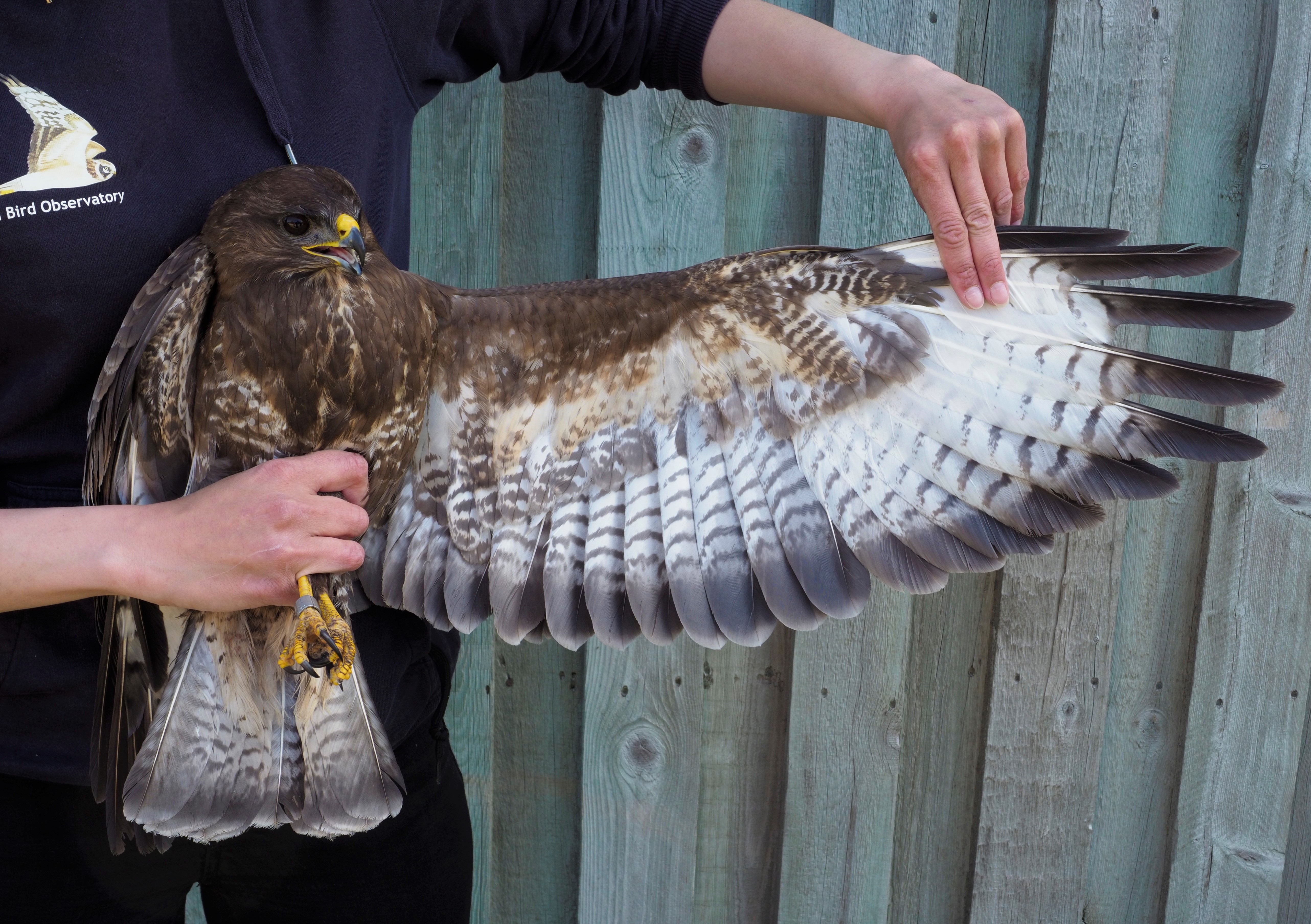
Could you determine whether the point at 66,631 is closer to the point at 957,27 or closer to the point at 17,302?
the point at 17,302

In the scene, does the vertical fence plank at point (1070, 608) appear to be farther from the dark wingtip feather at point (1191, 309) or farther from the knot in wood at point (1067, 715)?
the dark wingtip feather at point (1191, 309)

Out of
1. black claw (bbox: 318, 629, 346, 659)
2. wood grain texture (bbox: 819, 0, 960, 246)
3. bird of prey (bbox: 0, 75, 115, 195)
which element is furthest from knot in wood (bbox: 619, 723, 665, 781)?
bird of prey (bbox: 0, 75, 115, 195)

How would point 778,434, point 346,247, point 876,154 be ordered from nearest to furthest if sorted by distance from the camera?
point 346,247 → point 778,434 → point 876,154

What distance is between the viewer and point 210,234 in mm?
1690

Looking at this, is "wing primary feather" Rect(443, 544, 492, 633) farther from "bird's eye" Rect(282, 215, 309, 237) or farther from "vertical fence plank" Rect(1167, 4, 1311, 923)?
"vertical fence plank" Rect(1167, 4, 1311, 923)

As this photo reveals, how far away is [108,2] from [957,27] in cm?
192

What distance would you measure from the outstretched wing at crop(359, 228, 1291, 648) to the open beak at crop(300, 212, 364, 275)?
0.80 ft

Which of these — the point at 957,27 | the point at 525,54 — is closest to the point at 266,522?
the point at 525,54

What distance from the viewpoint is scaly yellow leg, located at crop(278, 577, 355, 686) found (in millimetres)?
1696

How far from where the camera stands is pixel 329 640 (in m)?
1.72

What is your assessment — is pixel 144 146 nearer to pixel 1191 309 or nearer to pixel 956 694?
pixel 1191 309

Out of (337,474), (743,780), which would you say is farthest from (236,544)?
(743,780)

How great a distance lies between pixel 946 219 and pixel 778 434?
0.56 meters

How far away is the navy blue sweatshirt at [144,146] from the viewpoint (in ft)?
4.89
